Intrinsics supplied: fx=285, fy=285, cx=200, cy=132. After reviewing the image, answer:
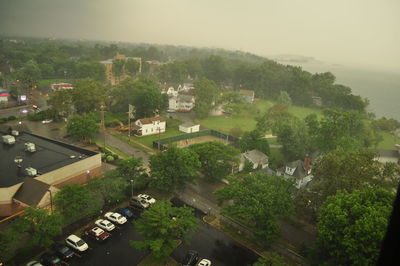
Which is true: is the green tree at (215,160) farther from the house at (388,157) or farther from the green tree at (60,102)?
the green tree at (60,102)

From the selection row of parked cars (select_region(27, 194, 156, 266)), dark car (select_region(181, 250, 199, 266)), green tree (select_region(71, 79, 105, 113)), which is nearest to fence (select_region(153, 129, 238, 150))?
row of parked cars (select_region(27, 194, 156, 266))

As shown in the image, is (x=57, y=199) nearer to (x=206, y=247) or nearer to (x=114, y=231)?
(x=114, y=231)

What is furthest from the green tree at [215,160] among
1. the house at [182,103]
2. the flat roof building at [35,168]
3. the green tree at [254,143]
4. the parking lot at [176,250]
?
the house at [182,103]

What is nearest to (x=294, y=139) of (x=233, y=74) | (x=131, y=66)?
(x=233, y=74)

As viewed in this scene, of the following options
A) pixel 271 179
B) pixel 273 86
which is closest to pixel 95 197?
pixel 271 179

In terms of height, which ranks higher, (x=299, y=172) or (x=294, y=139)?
(x=294, y=139)

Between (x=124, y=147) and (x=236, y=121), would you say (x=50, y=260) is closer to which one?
(x=124, y=147)
